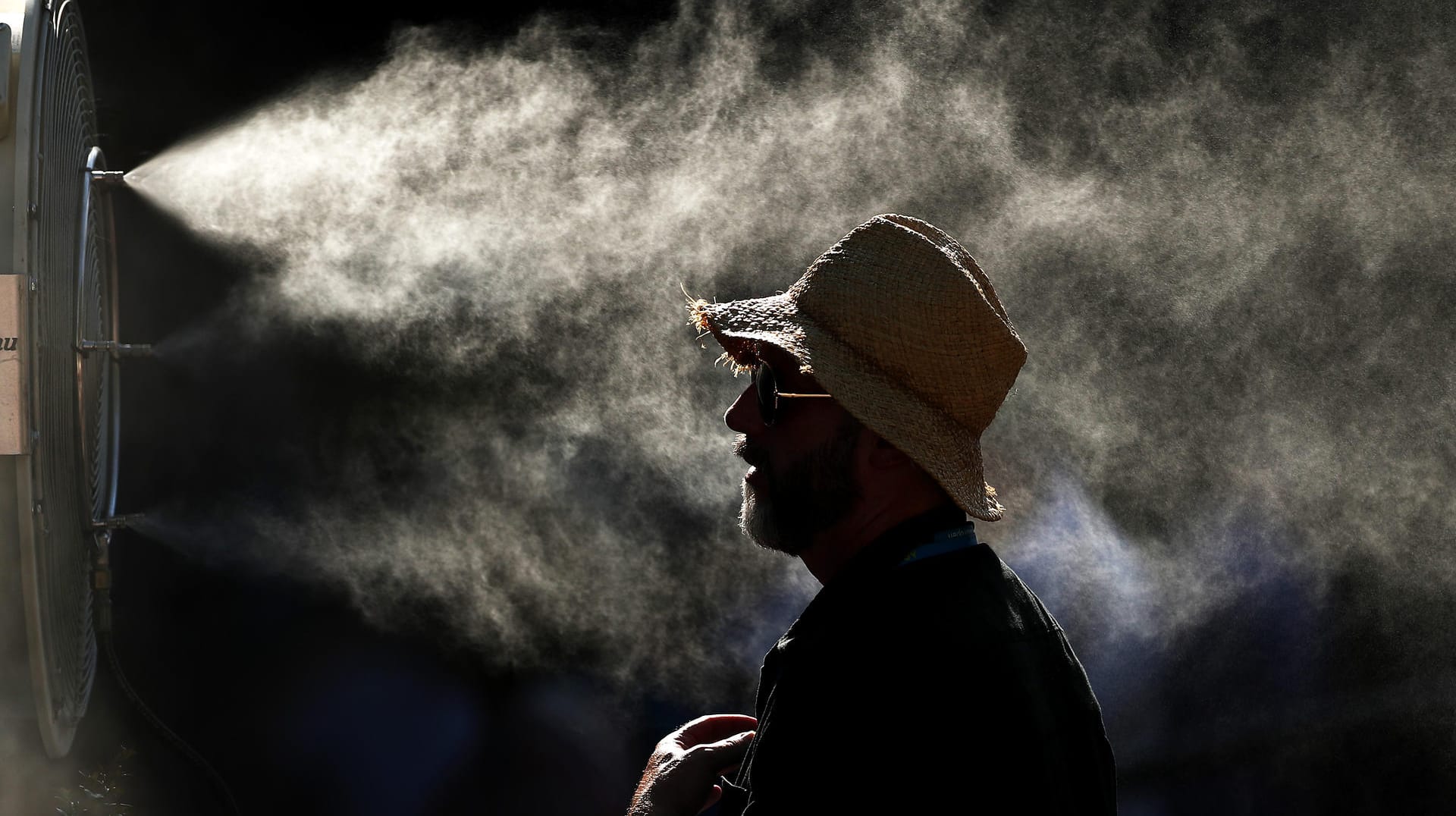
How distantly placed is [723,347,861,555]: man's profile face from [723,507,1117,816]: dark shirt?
15 centimetres

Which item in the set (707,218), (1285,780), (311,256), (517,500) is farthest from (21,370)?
(1285,780)

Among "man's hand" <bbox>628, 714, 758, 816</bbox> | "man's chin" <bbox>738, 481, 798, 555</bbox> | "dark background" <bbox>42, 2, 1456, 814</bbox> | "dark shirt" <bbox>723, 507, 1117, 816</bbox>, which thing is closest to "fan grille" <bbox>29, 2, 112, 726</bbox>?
"dark background" <bbox>42, 2, 1456, 814</bbox>

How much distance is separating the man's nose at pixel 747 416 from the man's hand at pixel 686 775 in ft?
1.60

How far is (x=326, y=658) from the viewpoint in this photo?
13.4 feet

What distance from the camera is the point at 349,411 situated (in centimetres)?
412

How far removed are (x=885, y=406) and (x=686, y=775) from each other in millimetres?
686

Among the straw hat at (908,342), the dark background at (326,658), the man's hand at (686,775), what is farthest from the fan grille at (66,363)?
the straw hat at (908,342)

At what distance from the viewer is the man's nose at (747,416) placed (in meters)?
1.85

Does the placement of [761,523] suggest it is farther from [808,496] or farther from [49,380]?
[49,380]

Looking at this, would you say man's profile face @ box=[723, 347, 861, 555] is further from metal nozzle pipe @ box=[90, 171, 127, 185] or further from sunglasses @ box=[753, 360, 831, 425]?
metal nozzle pipe @ box=[90, 171, 127, 185]

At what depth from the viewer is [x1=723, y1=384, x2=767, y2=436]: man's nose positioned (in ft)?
6.07

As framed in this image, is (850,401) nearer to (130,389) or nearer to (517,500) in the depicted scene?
(517,500)

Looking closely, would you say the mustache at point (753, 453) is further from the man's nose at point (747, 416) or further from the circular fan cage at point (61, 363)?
the circular fan cage at point (61, 363)

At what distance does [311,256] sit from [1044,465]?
8.63 feet
